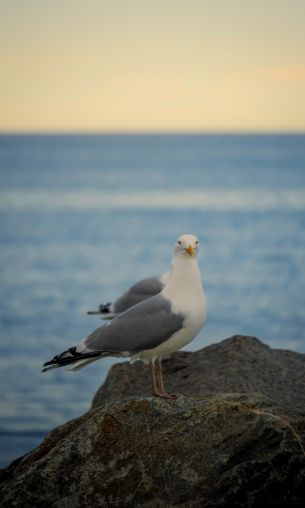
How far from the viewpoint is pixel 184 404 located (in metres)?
5.12

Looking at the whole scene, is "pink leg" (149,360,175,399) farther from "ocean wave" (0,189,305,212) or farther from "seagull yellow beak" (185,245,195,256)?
"ocean wave" (0,189,305,212)

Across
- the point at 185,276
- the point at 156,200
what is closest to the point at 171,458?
the point at 185,276

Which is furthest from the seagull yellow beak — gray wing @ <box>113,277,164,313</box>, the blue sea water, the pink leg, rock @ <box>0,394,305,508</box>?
the blue sea water

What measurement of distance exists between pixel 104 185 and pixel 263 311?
79.1m

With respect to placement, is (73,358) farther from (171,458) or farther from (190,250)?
(171,458)

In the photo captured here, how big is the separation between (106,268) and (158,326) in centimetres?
3123

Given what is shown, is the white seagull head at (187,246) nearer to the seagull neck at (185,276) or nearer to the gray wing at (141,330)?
the seagull neck at (185,276)

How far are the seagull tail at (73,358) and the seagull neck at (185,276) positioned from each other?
2.38 ft

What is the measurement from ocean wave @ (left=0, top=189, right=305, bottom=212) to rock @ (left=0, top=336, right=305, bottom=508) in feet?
216

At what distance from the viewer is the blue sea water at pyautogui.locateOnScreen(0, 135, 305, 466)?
1833 centimetres

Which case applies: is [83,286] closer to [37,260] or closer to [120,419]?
[37,260]

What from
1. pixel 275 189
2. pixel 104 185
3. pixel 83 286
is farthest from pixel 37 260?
pixel 104 185

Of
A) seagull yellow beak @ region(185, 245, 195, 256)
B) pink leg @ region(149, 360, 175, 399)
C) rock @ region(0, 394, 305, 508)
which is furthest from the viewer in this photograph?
seagull yellow beak @ region(185, 245, 195, 256)

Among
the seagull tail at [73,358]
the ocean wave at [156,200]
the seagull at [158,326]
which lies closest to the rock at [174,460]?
the seagull tail at [73,358]
